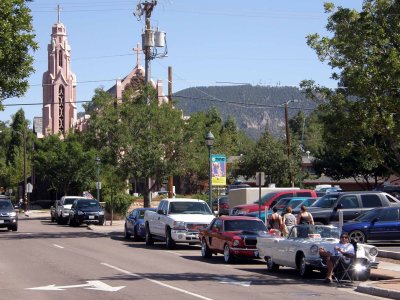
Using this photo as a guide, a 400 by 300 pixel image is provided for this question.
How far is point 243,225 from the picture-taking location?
23.7 m

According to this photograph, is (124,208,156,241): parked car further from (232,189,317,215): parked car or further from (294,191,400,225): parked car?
(294,191,400,225): parked car

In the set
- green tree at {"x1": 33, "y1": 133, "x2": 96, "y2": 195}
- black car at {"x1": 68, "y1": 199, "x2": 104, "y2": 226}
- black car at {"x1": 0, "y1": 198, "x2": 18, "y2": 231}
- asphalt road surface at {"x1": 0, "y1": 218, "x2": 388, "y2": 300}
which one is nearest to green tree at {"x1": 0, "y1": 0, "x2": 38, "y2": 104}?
asphalt road surface at {"x1": 0, "y1": 218, "x2": 388, "y2": 300}

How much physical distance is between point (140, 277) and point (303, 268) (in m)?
4.11

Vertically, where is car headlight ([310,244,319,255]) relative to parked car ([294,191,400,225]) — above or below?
below

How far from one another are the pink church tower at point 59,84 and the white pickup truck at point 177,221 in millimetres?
63983

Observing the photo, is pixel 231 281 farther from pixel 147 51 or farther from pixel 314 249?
pixel 147 51

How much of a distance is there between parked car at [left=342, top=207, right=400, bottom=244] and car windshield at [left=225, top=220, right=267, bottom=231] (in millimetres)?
3538

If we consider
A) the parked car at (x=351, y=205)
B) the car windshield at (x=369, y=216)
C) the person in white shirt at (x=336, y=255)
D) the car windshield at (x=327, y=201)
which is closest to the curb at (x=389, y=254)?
the car windshield at (x=369, y=216)

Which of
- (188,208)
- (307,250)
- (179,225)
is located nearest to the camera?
(307,250)

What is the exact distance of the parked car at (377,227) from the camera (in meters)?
25.6

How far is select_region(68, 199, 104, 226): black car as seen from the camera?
44.5m

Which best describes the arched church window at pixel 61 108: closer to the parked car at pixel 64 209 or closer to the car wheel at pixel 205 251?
the parked car at pixel 64 209

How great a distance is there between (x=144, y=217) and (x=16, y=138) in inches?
3180

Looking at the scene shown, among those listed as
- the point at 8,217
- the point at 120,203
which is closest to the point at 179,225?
the point at 8,217
